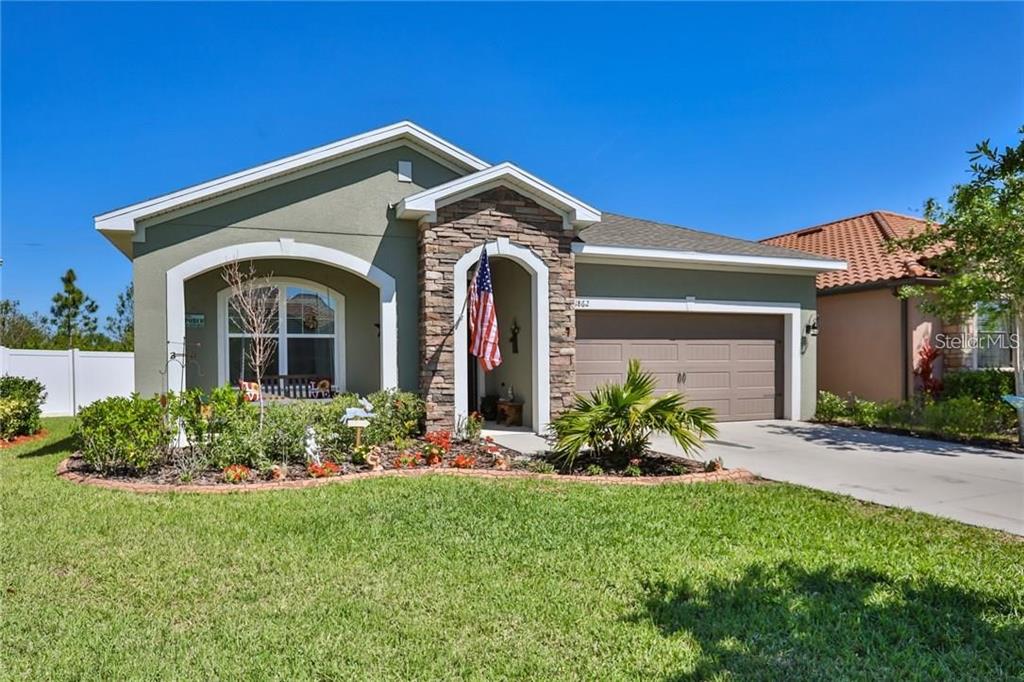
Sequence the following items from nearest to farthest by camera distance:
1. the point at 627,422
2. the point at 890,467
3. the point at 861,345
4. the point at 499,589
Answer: the point at 499,589 < the point at 627,422 < the point at 890,467 < the point at 861,345

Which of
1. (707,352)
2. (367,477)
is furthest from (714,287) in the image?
(367,477)

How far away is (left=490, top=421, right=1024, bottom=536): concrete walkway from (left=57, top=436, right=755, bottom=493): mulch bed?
0.98m

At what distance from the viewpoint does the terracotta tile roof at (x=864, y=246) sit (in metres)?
14.2

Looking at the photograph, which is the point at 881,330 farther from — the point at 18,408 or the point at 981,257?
the point at 18,408

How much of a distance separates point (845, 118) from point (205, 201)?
13.4m

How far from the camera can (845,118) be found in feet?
43.7

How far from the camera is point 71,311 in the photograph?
2572 cm

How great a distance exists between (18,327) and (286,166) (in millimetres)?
24422

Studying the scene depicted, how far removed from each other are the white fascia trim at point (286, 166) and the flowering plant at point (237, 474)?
465 centimetres

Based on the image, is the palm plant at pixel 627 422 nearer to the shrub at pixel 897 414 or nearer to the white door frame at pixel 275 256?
the white door frame at pixel 275 256

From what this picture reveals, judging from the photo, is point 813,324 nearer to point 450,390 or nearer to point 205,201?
point 450,390

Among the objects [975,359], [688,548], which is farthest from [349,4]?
[975,359]

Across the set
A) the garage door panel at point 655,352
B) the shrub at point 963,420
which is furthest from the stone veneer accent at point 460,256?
the shrub at point 963,420

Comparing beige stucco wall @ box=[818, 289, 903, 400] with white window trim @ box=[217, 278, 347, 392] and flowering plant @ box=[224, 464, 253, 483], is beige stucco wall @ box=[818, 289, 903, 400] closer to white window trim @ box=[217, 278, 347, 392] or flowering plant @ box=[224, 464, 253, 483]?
white window trim @ box=[217, 278, 347, 392]
